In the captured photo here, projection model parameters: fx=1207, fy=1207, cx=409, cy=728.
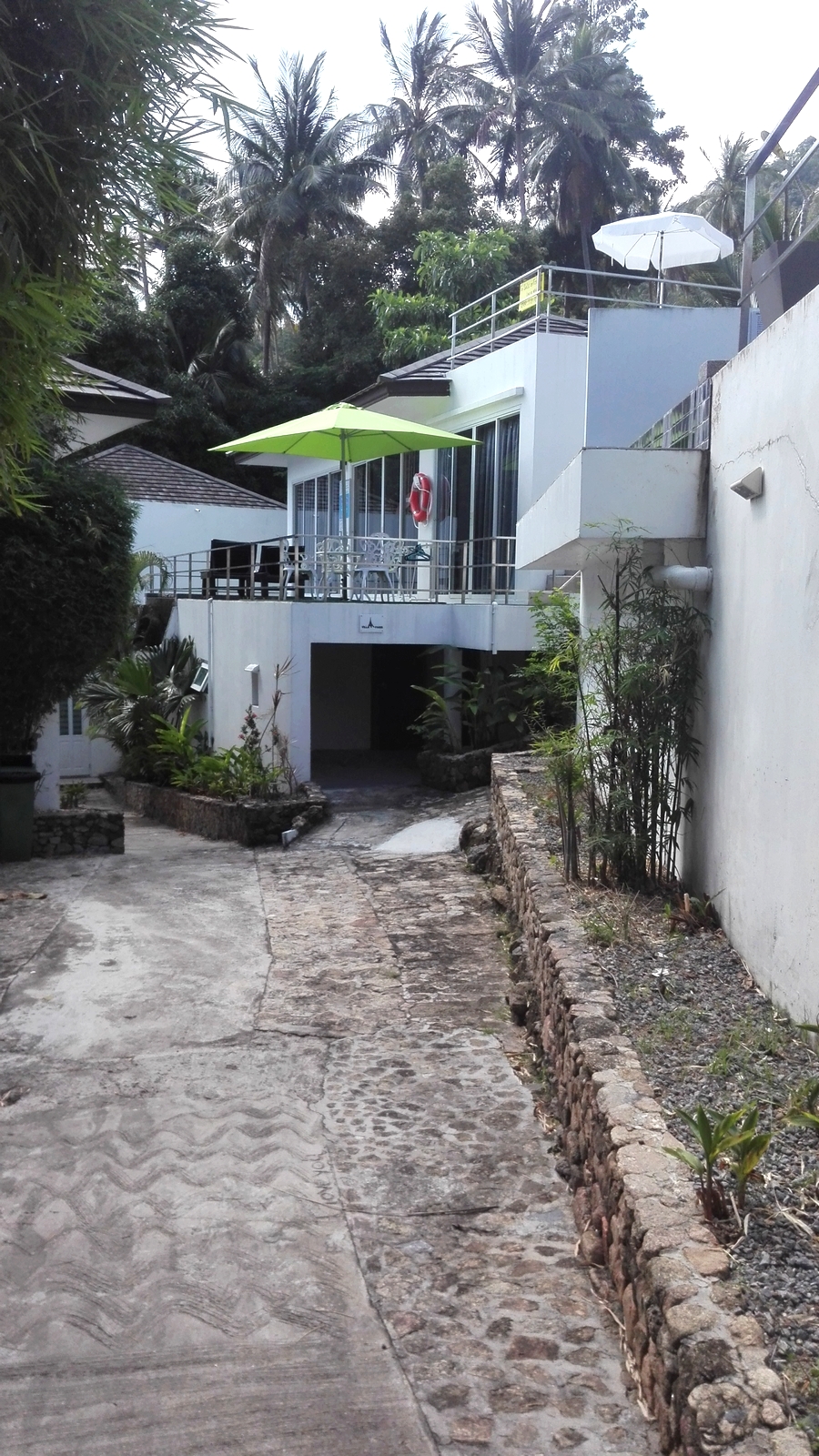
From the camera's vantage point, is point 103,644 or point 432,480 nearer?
point 103,644

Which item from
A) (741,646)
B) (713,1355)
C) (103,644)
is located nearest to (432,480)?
(103,644)

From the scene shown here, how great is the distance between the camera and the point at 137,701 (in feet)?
58.6

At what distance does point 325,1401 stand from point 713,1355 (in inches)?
48.0

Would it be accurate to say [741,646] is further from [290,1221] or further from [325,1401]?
[325,1401]

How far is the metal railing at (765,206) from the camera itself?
5.16 meters

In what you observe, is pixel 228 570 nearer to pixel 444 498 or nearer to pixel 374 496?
pixel 444 498

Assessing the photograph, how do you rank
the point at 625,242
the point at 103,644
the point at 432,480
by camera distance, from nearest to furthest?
the point at 103,644 < the point at 625,242 < the point at 432,480

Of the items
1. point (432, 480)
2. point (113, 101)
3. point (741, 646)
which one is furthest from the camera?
point (432, 480)

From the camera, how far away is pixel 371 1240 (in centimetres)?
446

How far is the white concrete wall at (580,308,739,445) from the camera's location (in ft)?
40.7

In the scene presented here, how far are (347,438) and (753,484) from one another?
36.2 ft

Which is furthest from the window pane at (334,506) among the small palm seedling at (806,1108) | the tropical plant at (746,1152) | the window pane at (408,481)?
the tropical plant at (746,1152)

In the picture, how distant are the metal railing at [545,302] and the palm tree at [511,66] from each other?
5490mm

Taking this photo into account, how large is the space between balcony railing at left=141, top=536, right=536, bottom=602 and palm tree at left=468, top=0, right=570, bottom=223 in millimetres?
26485
